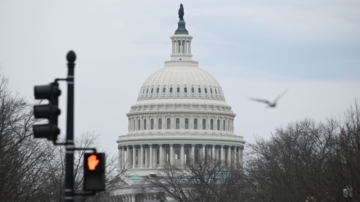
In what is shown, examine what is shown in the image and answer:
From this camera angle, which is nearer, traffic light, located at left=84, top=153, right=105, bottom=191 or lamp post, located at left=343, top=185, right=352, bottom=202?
traffic light, located at left=84, top=153, right=105, bottom=191

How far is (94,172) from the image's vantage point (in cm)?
2411

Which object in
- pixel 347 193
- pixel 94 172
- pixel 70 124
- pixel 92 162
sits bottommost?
pixel 94 172

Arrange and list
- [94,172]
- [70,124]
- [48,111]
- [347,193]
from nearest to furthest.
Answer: [48,111], [70,124], [94,172], [347,193]

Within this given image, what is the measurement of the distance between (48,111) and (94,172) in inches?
58.3

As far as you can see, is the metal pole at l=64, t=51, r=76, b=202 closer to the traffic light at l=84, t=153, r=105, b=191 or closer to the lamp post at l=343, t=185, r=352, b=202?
the traffic light at l=84, t=153, r=105, b=191

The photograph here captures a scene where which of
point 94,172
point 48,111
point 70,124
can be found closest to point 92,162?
point 94,172

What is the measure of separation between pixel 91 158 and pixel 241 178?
8806cm

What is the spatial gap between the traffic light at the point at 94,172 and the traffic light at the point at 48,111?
2.94ft

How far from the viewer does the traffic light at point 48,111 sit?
77.2ft

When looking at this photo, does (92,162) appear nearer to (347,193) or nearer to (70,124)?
(70,124)

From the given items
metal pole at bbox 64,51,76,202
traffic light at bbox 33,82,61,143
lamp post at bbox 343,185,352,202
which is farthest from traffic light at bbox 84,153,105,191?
lamp post at bbox 343,185,352,202

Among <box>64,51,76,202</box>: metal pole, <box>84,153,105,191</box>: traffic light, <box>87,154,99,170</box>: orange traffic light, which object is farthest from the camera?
<box>87,154,99,170</box>: orange traffic light

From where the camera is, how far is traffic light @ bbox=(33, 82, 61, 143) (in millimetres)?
23516

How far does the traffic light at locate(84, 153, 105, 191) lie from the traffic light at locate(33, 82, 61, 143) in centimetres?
90
